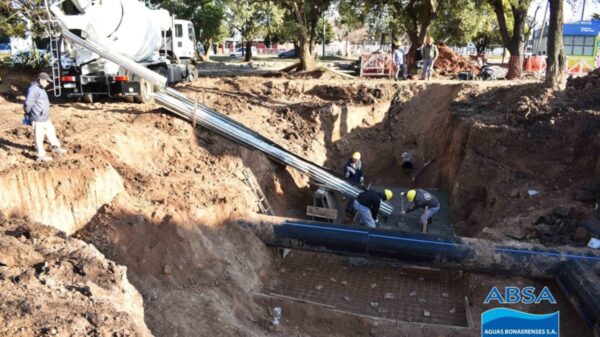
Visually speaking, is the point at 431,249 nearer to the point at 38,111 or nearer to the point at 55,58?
the point at 38,111

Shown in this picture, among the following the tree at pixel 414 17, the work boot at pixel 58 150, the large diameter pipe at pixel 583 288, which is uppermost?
the tree at pixel 414 17

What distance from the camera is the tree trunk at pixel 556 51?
12.2 meters

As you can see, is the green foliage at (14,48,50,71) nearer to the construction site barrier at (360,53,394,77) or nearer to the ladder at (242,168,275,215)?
the ladder at (242,168,275,215)

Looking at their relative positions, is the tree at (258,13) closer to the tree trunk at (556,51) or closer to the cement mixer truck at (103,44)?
the cement mixer truck at (103,44)

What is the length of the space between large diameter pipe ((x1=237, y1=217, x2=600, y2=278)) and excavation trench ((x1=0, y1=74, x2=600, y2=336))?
0.47m

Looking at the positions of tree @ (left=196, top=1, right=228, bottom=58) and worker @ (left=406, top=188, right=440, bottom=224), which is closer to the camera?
worker @ (left=406, top=188, right=440, bottom=224)

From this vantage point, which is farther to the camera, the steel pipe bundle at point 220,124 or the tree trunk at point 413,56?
the tree trunk at point 413,56

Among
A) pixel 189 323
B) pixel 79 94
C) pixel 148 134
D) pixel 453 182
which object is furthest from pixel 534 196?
pixel 79 94

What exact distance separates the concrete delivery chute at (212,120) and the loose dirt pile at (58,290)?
16.8ft

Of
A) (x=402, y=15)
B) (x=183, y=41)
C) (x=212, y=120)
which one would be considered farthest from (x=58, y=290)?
(x=402, y=15)

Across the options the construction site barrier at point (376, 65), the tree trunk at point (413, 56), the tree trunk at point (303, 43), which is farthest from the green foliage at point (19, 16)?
the tree trunk at point (413, 56)

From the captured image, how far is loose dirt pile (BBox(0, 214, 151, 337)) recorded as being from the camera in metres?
3.68

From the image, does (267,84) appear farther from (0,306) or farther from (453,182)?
(0,306)

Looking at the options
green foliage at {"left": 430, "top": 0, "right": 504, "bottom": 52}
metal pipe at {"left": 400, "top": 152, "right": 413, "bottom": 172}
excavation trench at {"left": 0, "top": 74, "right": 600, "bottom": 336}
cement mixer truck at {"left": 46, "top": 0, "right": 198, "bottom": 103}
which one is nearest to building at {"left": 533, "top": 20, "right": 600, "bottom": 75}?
green foliage at {"left": 430, "top": 0, "right": 504, "bottom": 52}
